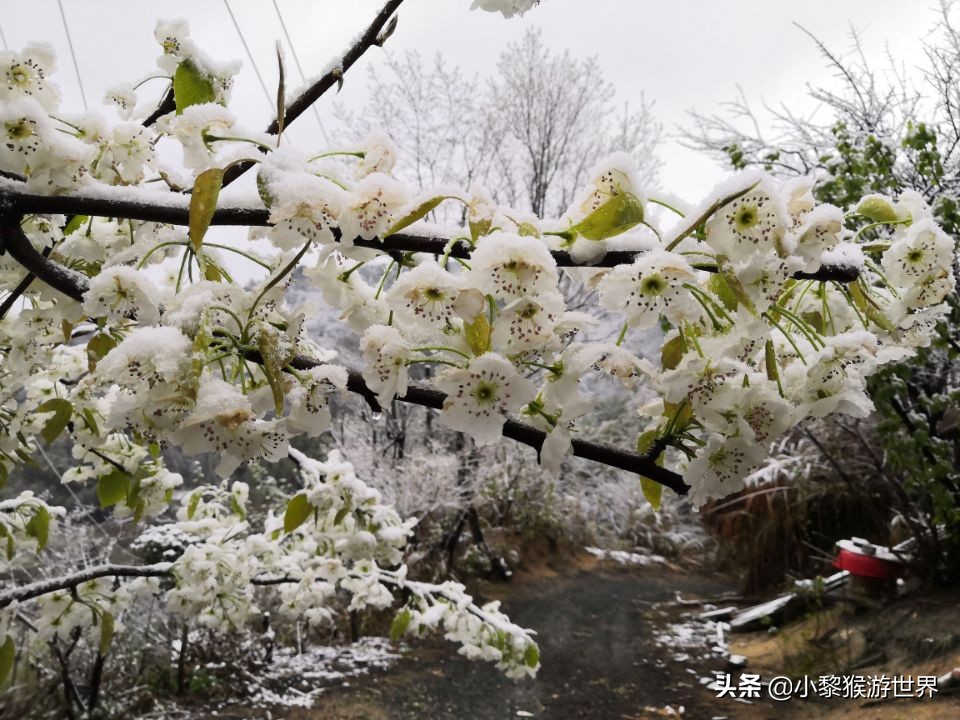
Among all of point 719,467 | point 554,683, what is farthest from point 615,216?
point 554,683

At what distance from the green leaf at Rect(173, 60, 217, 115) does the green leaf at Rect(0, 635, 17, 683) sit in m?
1.53

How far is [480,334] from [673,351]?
212 millimetres

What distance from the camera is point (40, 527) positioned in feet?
5.44

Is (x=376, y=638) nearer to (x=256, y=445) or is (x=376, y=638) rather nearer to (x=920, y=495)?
(x=920, y=495)

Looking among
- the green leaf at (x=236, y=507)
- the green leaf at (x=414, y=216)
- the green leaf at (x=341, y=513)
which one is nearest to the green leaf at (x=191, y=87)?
the green leaf at (x=414, y=216)

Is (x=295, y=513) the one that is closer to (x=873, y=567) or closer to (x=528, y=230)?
(x=528, y=230)

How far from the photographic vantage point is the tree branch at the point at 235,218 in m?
0.57

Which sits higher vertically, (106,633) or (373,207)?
(373,207)

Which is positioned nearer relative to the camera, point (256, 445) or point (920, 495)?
point (256, 445)

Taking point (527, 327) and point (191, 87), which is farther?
point (191, 87)

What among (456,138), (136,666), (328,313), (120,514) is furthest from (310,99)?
(328,313)

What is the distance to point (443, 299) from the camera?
1.88ft

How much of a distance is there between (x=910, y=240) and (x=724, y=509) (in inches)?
283

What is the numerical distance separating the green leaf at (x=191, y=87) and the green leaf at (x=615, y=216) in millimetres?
470
